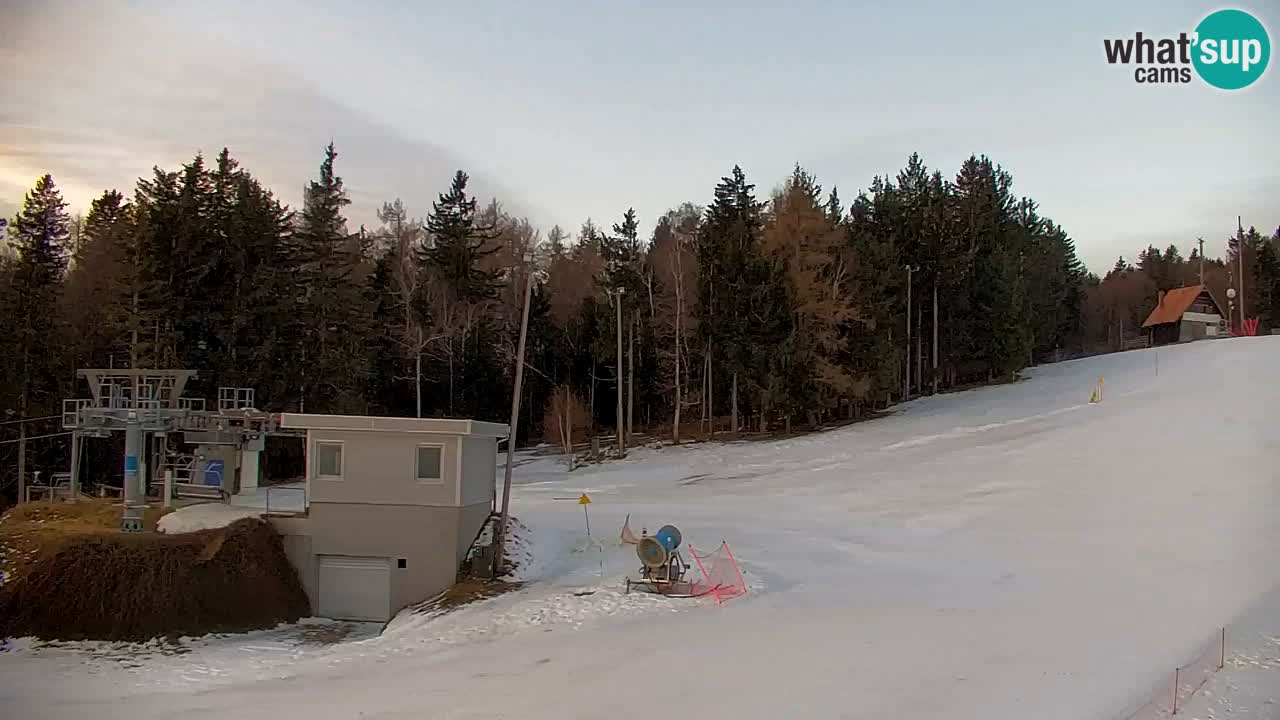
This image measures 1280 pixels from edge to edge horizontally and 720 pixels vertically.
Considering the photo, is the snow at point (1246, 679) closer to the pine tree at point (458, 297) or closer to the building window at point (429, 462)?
the building window at point (429, 462)

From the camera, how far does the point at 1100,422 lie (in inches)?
1385

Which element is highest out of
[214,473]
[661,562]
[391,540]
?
[214,473]

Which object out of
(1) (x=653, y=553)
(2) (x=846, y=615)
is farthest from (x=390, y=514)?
(2) (x=846, y=615)

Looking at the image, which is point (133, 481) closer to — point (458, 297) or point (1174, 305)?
point (458, 297)

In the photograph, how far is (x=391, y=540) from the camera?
20656 mm

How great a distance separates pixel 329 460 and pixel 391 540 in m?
2.46

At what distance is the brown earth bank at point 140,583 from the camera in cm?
1820

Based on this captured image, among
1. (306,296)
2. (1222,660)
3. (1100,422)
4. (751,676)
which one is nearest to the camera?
(1222,660)

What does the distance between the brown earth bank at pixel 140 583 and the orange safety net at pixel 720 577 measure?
9.28 metres

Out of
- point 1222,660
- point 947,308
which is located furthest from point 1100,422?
point 1222,660

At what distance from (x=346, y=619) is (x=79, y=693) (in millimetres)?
6571

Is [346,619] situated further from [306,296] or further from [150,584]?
[306,296]

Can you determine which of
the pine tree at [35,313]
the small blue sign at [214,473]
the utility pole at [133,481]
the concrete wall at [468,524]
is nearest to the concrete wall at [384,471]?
the concrete wall at [468,524]

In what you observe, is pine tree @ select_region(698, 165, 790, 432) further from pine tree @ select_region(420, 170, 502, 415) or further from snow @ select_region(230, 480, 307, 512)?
snow @ select_region(230, 480, 307, 512)
